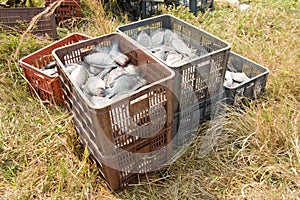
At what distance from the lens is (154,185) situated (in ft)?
7.17

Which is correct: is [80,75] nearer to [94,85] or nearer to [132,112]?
[94,85]

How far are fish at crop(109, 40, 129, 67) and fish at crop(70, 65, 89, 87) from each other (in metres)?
0.27

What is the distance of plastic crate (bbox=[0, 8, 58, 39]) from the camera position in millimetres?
3385

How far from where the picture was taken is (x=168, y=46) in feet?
8.47

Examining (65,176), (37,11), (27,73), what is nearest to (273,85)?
(65,176)

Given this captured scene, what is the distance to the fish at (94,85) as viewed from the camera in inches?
83.4

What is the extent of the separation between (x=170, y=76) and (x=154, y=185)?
2.77ft

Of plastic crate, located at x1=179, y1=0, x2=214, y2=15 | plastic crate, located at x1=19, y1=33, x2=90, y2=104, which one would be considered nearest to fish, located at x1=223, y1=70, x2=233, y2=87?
plastic crate, located at x1=19, y1=33, x2=90, y2=104

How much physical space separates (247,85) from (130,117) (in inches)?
47.3

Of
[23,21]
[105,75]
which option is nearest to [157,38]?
[105,75]

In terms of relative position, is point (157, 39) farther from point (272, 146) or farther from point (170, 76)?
point (272, 146)

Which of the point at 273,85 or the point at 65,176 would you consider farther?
the point at 273,85

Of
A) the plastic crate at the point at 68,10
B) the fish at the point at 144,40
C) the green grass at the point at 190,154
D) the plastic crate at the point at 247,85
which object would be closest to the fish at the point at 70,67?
the green grass at the point at 190,154

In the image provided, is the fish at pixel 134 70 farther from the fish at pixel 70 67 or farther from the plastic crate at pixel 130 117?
the fish at pixel 70 67
